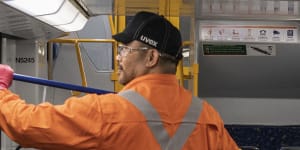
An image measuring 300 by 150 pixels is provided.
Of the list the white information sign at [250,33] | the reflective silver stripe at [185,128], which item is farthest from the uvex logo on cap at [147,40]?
the white information sign at [250,33]

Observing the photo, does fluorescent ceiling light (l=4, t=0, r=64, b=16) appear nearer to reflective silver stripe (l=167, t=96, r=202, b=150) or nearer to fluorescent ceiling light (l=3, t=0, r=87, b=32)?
fluorescent ceiling light (l=3, t=0, r=87, b=32)

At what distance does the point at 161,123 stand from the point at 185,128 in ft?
0.45

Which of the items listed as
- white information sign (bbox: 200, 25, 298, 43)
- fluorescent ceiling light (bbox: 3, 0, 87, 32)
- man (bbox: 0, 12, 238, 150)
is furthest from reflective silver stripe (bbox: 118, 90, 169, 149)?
white information sign (bbox: 200, 25, 298, 43)

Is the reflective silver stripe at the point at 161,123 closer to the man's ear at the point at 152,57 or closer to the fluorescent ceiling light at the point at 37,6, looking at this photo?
the man's ear at the point at 152,57

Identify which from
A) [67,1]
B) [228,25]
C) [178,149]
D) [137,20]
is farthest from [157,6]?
[178,149]

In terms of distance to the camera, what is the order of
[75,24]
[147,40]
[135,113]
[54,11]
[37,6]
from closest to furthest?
[135,113], [147,40], [37,6], [54,11], [75,24]

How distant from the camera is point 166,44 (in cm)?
213

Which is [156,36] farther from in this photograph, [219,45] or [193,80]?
[219,45]

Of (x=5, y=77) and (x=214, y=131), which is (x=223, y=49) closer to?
(x=214, y=131)

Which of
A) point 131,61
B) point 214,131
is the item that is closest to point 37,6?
point 131,61

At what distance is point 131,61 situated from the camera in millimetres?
2113

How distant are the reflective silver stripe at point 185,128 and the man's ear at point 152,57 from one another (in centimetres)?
27

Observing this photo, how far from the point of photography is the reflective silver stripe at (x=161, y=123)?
6.57 feet

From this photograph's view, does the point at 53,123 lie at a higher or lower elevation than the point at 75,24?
lower
